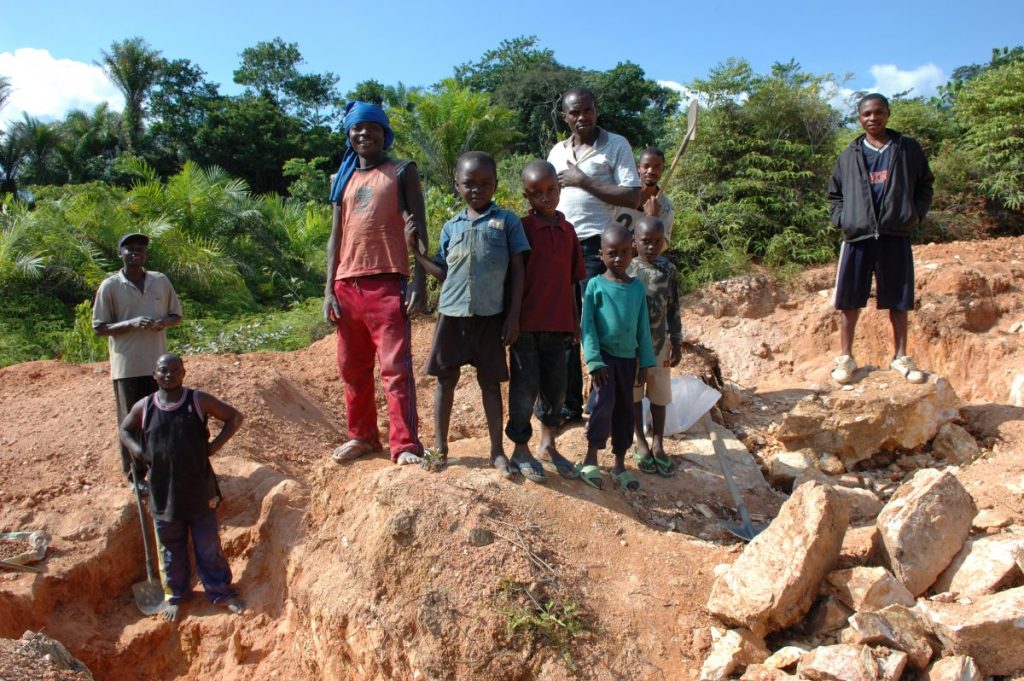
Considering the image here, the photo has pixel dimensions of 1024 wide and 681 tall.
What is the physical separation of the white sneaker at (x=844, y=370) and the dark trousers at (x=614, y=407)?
2.10 m

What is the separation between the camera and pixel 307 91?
93.8 feet

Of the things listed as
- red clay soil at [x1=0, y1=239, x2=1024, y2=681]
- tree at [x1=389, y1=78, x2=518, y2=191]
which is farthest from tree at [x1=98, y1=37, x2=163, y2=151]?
red clay soil at [x1=0, y1=239, x2=1024, y2=681]

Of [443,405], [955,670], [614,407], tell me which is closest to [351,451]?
[443,405]

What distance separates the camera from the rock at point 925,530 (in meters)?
2.81

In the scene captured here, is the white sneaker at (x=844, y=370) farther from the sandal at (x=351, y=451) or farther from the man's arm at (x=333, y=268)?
the man's arm at (x=333, y=268)

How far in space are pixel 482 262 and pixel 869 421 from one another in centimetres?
302

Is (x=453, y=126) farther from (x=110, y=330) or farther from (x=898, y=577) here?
(x=898, y=577)

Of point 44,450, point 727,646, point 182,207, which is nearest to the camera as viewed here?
point 727,646

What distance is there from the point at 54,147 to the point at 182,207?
42.7 ft

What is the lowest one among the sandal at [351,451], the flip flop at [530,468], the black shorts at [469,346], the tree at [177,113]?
the flip flop at [530,468]

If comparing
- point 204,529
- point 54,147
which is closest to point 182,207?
point 204,529

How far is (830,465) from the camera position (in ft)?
15.8

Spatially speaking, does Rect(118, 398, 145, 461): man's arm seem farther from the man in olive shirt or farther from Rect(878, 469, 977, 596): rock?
Rect(878, 469, 977, 596): rock

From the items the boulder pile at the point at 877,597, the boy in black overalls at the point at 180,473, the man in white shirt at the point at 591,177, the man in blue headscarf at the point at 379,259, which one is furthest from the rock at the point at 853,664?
the boy in black overalls at the point at 180,473
